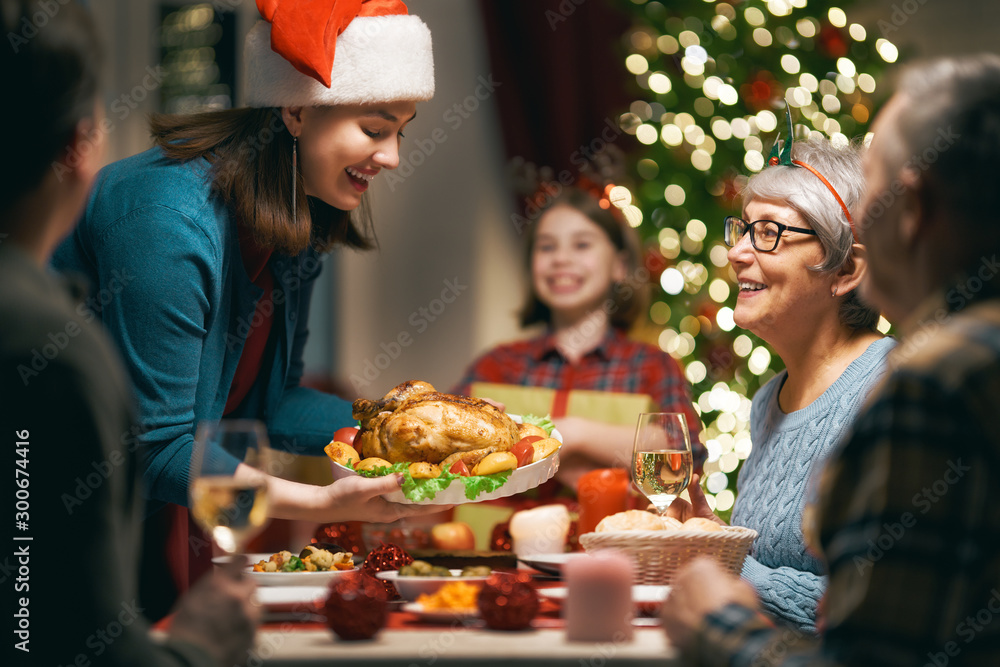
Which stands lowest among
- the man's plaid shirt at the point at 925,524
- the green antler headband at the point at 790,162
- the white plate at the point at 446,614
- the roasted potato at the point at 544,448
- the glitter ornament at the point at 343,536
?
the glitter ornament at the point at 343,536

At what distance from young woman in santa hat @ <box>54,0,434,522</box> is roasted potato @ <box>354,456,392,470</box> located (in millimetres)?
65

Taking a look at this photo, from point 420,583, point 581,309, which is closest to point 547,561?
point 420,583

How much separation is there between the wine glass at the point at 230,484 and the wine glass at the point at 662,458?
2.66ft

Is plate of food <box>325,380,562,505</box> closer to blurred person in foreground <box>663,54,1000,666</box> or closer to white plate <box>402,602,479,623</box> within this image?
white plate <box>402,602,479,623</box>

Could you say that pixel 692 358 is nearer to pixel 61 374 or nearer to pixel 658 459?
pixel 658 459

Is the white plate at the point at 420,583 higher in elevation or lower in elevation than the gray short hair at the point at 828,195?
lower

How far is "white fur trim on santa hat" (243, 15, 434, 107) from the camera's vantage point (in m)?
2.10

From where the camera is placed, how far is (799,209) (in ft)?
7.04

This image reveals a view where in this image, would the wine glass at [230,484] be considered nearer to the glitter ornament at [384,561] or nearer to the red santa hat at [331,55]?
the glitter ornament at [384,561]

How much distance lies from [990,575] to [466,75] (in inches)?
188

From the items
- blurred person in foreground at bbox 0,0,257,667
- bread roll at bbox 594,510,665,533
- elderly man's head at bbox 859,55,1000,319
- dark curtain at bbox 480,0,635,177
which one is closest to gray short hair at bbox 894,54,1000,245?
elderly man's head at bbox 859,55,1000,319

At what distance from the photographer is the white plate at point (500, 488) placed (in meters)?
1.75
